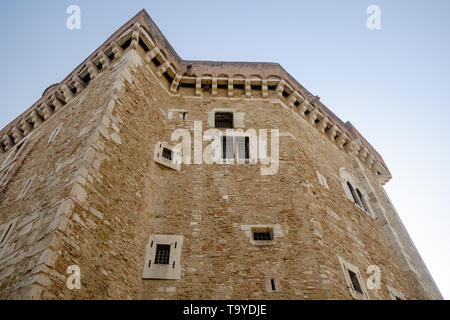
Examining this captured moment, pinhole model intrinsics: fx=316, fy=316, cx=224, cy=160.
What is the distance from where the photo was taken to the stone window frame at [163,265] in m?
7.02

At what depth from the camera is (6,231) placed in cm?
704

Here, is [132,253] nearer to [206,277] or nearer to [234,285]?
[206,277]

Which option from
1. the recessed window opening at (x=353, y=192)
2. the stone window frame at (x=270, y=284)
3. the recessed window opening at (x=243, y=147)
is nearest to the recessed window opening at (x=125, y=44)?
the recessed window opening at (x=243, y=147)

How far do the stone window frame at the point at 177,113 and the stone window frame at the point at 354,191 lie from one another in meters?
6.22

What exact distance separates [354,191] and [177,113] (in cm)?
727

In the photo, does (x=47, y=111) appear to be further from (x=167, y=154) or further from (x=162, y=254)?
(x=162, y=254)

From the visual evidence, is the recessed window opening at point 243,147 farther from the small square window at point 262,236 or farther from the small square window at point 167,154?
the small square window at point 262,236

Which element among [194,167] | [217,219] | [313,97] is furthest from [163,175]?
[313,97]

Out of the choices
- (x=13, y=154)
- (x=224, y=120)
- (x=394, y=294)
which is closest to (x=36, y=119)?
(x=13, y=154)

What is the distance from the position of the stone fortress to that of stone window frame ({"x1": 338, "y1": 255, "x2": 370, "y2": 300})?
52mm

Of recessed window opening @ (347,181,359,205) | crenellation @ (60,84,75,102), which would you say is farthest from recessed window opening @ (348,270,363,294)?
crenellation @ (60,84,75,102)

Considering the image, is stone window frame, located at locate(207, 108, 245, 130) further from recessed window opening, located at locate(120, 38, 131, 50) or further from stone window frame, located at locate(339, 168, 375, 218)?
stone window frame, located at locate(339, 168, 375, 218)

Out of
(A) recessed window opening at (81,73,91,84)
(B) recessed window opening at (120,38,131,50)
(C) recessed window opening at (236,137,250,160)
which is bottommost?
(C) recessed window opening at (236,137,250,160)

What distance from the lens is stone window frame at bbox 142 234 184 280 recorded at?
23.0 feet
